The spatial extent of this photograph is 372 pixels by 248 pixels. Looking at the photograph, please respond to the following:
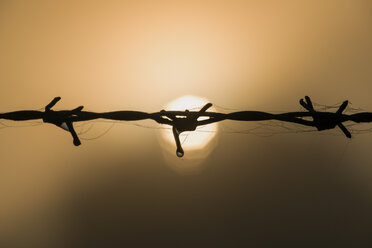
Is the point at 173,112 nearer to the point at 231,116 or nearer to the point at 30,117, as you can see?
the point at 231,116

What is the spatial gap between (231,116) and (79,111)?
1.22 m

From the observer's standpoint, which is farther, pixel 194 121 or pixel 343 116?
pixel 343 116

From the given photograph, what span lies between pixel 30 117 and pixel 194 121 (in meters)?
1.30

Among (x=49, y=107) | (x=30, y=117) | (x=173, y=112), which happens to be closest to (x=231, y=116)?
(x=173, y=112)

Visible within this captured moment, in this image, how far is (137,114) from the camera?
2.29 metres

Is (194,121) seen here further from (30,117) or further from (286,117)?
(30,117)

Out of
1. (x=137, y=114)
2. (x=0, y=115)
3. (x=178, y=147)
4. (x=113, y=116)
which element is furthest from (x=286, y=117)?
(x=0, y=115)

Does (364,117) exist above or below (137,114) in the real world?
below

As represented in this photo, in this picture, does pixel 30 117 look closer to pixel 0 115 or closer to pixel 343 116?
pixel 0 115

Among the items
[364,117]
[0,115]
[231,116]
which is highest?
[0,115]

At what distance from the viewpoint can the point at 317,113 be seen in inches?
97.8

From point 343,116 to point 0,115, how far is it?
9.27ft

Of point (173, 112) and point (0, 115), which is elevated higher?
point (0, 115)

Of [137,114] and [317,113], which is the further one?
[317,113]
